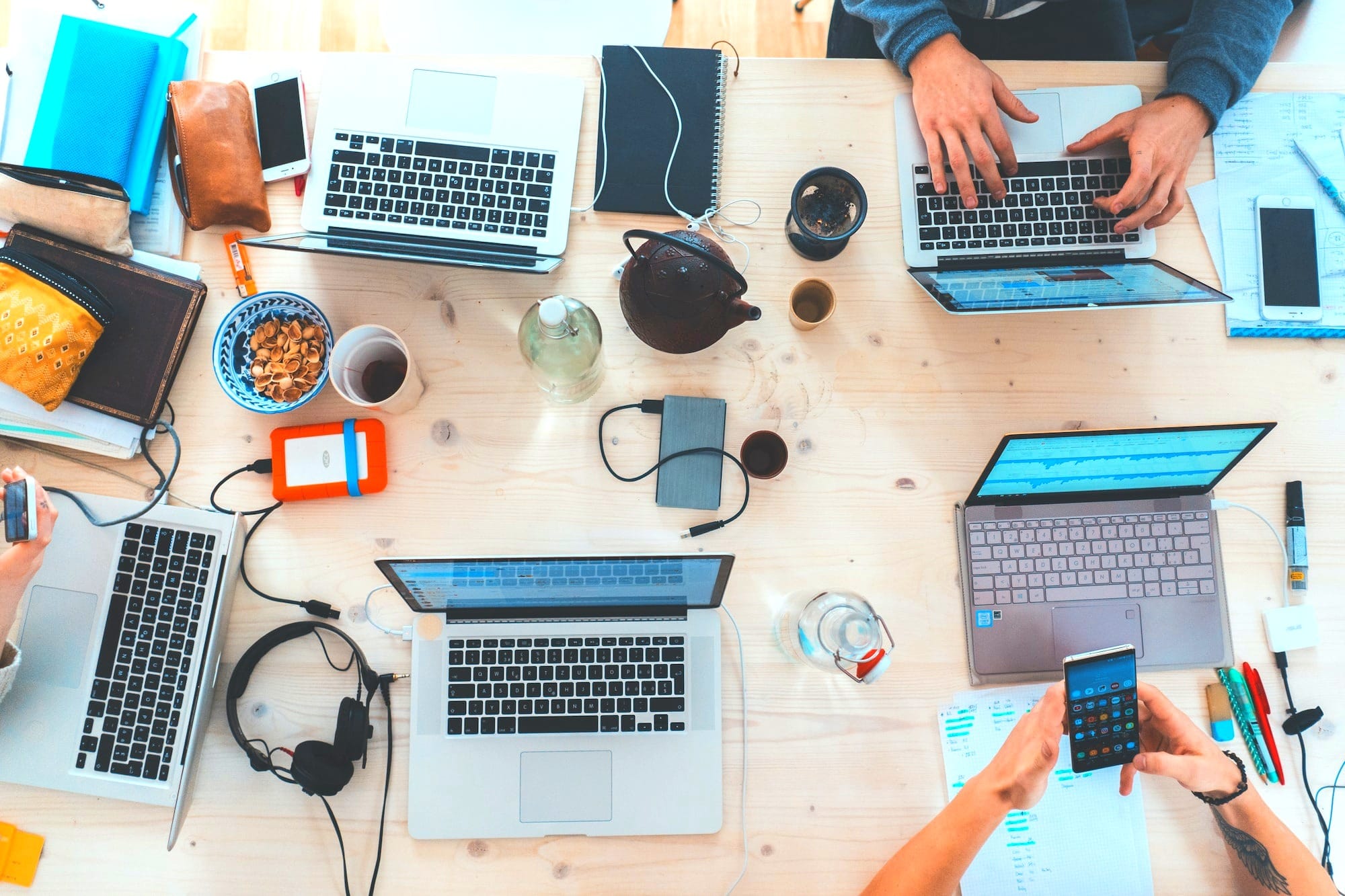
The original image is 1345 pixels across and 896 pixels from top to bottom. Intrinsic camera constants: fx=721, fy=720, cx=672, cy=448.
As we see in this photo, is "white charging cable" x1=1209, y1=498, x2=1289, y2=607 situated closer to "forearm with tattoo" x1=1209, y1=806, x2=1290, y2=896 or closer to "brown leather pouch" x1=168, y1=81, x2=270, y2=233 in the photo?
"forearm with tattoo" x1=1209, y1=806, x2=1290, y2=896

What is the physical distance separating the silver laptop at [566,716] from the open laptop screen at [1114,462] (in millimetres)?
431

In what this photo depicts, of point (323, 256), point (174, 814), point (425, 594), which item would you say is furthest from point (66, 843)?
point (323, 256)

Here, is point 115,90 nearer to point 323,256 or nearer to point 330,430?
point 323,256

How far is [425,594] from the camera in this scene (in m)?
0.95

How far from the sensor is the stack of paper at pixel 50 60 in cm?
102

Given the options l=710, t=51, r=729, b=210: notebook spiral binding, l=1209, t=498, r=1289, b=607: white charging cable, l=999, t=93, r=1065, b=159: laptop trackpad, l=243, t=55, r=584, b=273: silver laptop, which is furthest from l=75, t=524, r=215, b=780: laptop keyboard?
l=1209, t=498, r=1289, b=607: white charging cable

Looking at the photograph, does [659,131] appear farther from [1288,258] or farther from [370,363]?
[1288,258]

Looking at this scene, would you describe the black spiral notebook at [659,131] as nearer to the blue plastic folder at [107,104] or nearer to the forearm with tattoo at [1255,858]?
the blue plastic folder at [107,104]

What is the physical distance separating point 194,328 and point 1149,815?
154 centimetres

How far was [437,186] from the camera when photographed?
106 cm

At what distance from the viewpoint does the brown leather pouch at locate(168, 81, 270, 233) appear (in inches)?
40.4

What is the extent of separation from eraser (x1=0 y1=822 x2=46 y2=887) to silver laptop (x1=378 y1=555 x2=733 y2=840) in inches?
19.6

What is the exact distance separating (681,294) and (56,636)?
95cm

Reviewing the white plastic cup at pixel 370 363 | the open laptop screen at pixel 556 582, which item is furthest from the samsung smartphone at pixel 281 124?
the open laptop screen at pixel 556 582
